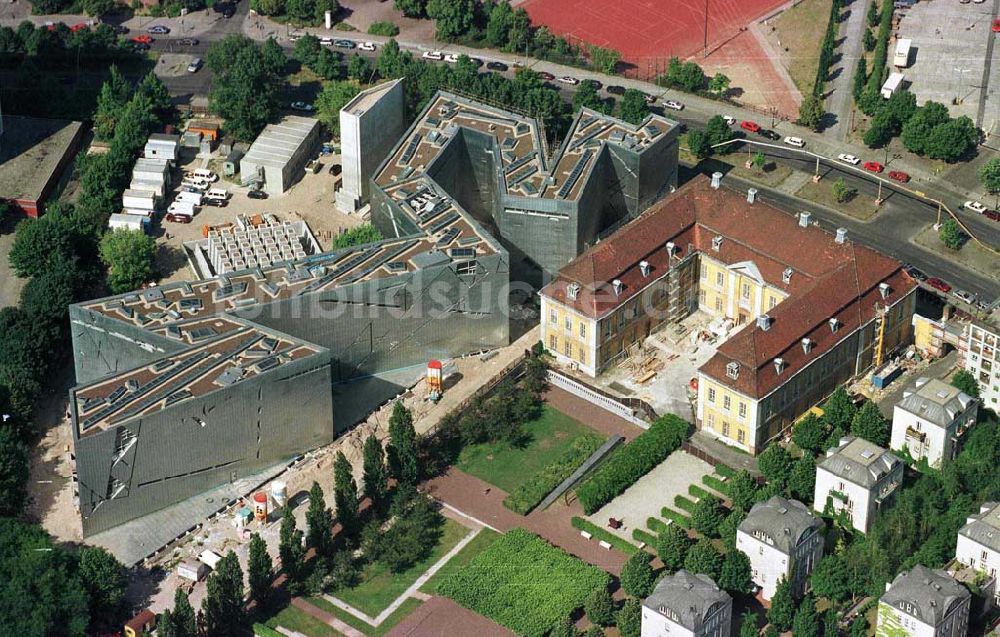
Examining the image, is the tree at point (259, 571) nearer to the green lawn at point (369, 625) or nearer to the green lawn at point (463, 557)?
the green lawn at point (369, 625)

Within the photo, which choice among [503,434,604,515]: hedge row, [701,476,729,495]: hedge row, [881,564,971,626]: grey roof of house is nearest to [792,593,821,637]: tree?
[881,564,971,626]: grey roof of house

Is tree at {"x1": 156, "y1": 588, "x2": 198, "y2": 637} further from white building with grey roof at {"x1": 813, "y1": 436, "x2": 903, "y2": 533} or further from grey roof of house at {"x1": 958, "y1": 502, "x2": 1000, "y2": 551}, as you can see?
grey roof of house at {"x1": 958, "y1": 502, "x2": 1000, "y2": 551}

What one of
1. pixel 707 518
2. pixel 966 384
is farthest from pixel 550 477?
pixel 966 384

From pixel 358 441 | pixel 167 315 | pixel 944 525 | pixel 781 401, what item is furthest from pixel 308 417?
pixel 944 525

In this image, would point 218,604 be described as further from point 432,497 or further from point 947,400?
point 947,400

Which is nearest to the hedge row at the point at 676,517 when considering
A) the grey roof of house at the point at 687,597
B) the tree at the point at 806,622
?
the grey roof of house at the point at 687,597
